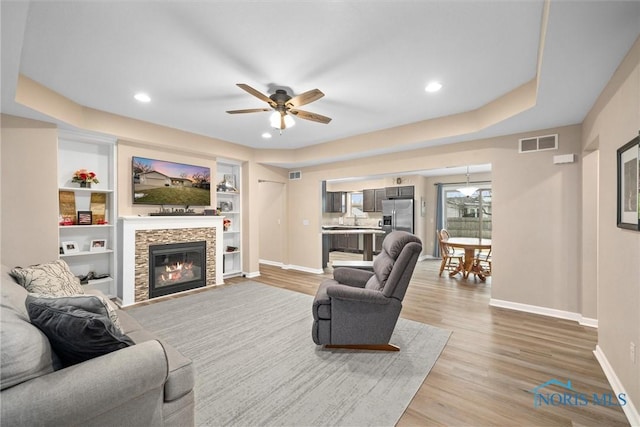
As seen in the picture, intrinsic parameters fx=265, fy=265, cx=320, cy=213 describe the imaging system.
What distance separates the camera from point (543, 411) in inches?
72.1

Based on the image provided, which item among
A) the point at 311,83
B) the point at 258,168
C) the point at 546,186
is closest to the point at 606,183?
the point at 546,186

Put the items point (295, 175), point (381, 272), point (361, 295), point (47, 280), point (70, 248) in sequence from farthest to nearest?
point (295, 175) → point (70, 248) → point (381, 272) → point (361, 295) → point (47, 280)

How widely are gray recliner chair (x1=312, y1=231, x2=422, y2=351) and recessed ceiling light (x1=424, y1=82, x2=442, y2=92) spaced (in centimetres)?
173

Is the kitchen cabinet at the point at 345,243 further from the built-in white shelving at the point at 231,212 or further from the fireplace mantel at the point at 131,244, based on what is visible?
the fireplace mantel at the point at 131,244

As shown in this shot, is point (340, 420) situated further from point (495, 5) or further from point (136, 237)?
point (136, 237)

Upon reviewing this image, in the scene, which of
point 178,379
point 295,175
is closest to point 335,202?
point 295,175

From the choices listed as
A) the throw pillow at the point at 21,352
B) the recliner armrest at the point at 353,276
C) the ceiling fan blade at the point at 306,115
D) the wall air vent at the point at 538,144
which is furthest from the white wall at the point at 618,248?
the throw pillow at the point at 21,352

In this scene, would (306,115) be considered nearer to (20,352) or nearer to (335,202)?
A: (20,352)

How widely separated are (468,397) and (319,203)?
184 inches

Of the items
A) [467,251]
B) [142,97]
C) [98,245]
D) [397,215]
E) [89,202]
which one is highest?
[142,97]

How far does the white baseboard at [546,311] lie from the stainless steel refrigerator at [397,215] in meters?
3.78

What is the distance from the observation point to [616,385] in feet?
6.64

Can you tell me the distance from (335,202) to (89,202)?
22.8 ft

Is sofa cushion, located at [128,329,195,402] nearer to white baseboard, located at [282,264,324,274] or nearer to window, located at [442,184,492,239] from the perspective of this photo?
white baseboard, located at [282,264,324,274]
